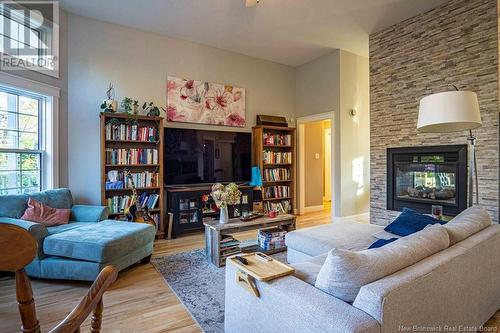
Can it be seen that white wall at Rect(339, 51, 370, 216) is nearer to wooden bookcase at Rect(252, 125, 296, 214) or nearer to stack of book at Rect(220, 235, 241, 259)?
wooden bookcase at Rect(252, 125, 296, 214)

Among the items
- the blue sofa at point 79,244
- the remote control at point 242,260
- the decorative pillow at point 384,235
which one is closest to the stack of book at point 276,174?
the blue sofa at point 79,244

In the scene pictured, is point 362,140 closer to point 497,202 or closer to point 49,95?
point 497,202

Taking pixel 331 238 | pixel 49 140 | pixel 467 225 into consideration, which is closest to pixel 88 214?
pixel 49 140

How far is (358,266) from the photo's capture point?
1.14 meters

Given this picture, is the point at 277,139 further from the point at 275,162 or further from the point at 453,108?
the point at 453,108

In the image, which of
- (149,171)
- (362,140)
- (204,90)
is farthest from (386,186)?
(149,171)

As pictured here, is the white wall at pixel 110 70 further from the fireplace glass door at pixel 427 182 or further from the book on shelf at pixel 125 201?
the fireplace glass door at pixel 427 182

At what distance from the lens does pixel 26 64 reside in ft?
10.3

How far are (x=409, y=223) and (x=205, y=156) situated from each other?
124 inches

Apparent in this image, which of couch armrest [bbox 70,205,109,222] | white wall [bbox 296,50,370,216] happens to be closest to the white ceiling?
white wall [bbox 296,50,370,216]

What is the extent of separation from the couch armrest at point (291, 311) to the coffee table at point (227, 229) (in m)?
1.35

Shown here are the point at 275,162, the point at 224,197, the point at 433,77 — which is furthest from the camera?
the point at 275,162

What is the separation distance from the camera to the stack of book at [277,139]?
5.25 metres

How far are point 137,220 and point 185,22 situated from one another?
3000 millimetres
